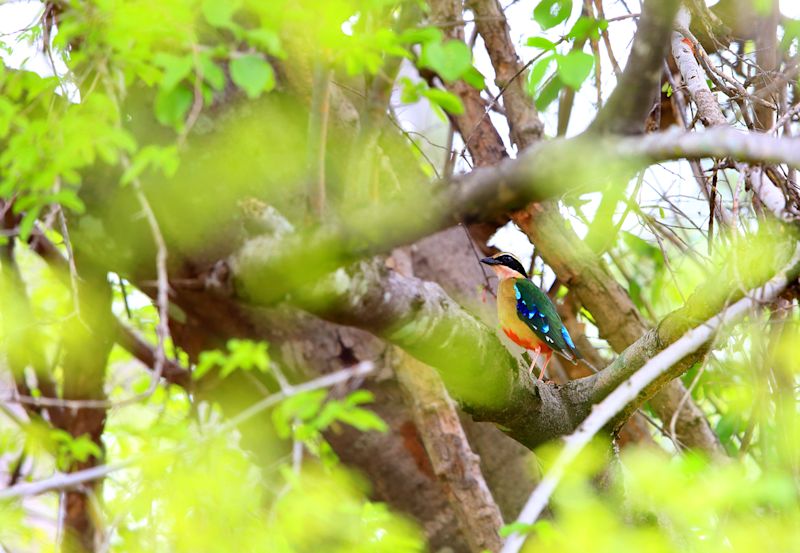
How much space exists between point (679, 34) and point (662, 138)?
217 cm

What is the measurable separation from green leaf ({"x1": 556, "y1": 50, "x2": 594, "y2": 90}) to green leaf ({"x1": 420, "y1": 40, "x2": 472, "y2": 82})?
31 cm

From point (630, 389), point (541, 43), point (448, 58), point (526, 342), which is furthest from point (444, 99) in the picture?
point (526, 342)

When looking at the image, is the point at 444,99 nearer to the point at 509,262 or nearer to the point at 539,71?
the point at 539,71

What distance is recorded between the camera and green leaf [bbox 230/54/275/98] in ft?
7.13

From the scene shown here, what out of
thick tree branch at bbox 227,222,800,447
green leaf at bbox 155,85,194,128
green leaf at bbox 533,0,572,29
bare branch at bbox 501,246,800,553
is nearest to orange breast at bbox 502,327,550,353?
thick tree branch at bbox 227,222,800,447

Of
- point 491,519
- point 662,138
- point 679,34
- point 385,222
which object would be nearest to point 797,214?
point 662,138

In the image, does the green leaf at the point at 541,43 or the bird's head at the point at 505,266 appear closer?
the green leaf at the point at 541,43

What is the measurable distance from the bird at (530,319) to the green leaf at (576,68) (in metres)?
2.50

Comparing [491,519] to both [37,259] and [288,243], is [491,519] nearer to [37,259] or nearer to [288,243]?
[288,243]

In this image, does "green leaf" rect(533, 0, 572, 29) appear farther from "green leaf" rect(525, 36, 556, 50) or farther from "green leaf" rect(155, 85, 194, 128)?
"green leaf" rect(155, 85, 194, 128)

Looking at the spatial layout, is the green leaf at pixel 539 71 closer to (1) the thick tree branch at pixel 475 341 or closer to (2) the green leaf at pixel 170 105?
(1) the thick tree branch at pixel 475 341

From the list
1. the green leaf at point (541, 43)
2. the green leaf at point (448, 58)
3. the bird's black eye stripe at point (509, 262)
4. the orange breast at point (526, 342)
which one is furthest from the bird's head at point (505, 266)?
the green leaf at point (448, 58)

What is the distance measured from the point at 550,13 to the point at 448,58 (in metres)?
1.34

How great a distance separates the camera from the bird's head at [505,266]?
531cm
